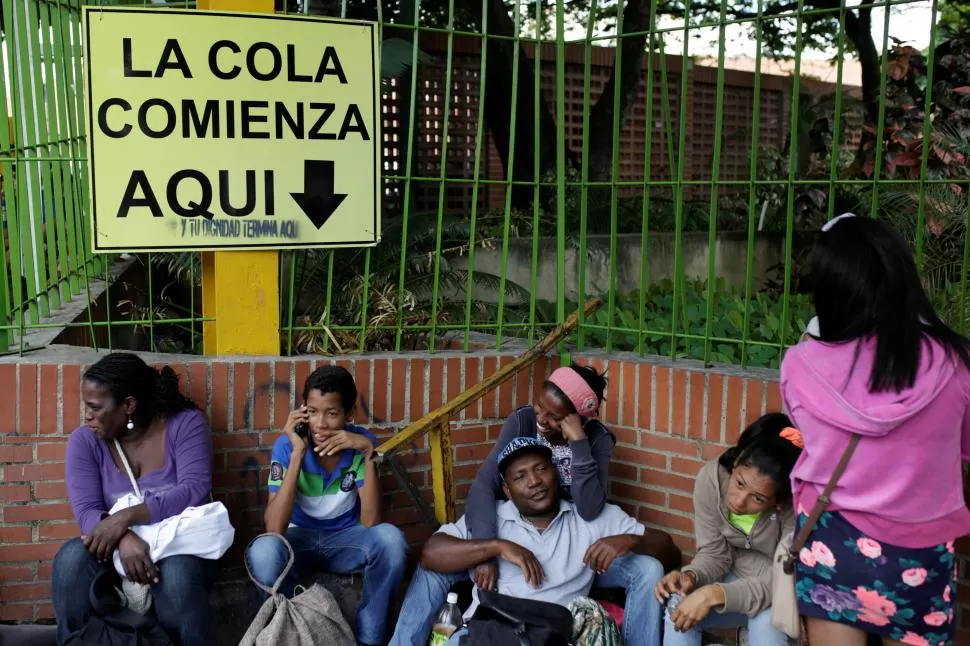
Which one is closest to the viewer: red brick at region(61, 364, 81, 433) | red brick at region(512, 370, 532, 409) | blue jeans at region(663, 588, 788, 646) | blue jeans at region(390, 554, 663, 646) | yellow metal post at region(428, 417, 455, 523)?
blue jeans at region(663, 588, 788, 646)

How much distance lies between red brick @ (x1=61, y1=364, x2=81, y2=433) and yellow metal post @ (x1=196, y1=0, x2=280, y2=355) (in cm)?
54

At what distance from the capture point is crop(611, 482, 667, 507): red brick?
4090mm

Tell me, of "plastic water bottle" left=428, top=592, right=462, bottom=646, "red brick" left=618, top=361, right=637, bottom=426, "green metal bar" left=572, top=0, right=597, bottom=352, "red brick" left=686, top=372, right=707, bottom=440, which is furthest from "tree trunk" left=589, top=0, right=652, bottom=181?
"plastic water bottle" left=428, top=592, right=462, bottom=646

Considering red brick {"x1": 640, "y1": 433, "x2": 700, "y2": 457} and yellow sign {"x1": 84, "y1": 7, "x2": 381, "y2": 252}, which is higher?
yellow sign {"x1": 84, "y1": 7, "x2": 381, "y2": 252}

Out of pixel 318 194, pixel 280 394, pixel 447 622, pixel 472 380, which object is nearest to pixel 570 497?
pixel 447 622

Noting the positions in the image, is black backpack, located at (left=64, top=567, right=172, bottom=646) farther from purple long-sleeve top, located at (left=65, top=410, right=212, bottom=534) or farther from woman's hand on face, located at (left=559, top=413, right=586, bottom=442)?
woman's hand on face, located at (left=559, top=413, right=586, bottom=442)

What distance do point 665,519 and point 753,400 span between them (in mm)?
641

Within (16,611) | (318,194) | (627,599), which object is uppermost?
(318,194)

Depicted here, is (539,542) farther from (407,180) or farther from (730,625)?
(407,180)

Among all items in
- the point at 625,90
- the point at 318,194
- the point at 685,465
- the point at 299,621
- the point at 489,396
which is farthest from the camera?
the point at 625,90

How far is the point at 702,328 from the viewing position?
15.7ft

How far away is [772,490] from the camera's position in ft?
10.3

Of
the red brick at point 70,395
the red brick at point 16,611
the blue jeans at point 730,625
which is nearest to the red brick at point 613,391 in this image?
the blue jeans at point 730,625

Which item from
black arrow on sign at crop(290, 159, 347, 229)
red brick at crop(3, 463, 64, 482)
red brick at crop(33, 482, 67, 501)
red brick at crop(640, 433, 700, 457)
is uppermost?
black arrow on sign at crop(290, 159, 347, 229)
